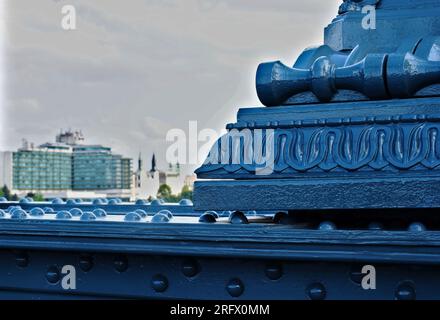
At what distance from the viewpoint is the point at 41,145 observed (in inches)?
6117

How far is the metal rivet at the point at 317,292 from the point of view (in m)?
4.17

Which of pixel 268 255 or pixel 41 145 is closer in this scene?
pixel 268 255

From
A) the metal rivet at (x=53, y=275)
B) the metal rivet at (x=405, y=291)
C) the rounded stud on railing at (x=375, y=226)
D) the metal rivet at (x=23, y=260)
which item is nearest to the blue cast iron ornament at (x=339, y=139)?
the rounded stud on railing at (x=375, y=226)

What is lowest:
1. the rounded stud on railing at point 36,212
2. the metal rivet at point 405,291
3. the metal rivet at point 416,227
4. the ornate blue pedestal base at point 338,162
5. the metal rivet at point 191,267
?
the metal rivet at point 405,291

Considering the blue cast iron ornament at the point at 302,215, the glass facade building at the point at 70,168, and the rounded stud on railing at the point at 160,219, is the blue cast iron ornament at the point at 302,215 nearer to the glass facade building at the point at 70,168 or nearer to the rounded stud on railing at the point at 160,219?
the rounded stud on railing at the point at 160,219

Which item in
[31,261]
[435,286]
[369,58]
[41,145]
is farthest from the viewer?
[41,145]

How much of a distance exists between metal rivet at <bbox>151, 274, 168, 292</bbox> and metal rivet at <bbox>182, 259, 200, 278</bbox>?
15 centimetres

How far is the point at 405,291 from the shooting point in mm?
4000

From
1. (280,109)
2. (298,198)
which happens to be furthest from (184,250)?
(280,109)

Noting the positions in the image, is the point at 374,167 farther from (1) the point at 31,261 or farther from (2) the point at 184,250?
(1) the point at 31,261

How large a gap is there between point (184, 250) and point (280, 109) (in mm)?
1051

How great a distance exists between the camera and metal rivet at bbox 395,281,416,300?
3982 millimetres

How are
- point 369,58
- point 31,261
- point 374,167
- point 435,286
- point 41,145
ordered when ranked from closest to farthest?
1. point 435,286
2. point 374,167
3. point 369,58
4. point 31,261
5. point 41,145

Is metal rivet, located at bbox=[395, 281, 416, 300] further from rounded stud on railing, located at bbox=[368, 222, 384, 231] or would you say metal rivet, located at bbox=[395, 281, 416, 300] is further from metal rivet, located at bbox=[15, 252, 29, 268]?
metal rivet, located at bbox=[15, 252, 29, 268]
